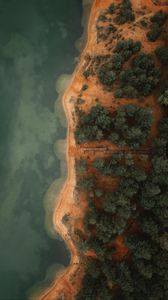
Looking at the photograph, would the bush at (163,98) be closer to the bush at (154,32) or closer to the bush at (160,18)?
the bush at (154,32)

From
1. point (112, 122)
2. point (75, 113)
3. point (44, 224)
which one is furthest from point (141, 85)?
point (44, 224)

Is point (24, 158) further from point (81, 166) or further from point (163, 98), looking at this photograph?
point (163, 98)

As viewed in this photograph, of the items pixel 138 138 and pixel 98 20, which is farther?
pixel 98 20

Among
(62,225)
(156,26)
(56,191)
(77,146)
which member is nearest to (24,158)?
(56,191)

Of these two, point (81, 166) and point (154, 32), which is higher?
point (154, 32)

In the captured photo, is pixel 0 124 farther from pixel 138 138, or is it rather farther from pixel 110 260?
pixel 110 260

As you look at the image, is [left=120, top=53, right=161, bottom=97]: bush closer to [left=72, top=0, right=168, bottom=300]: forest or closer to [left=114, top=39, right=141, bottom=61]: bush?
[left=72, top=0, right=168, bottom=300]: forest

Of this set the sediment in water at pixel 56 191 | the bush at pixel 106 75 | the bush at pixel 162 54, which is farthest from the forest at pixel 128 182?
the sediment in water at pixel 56 191
